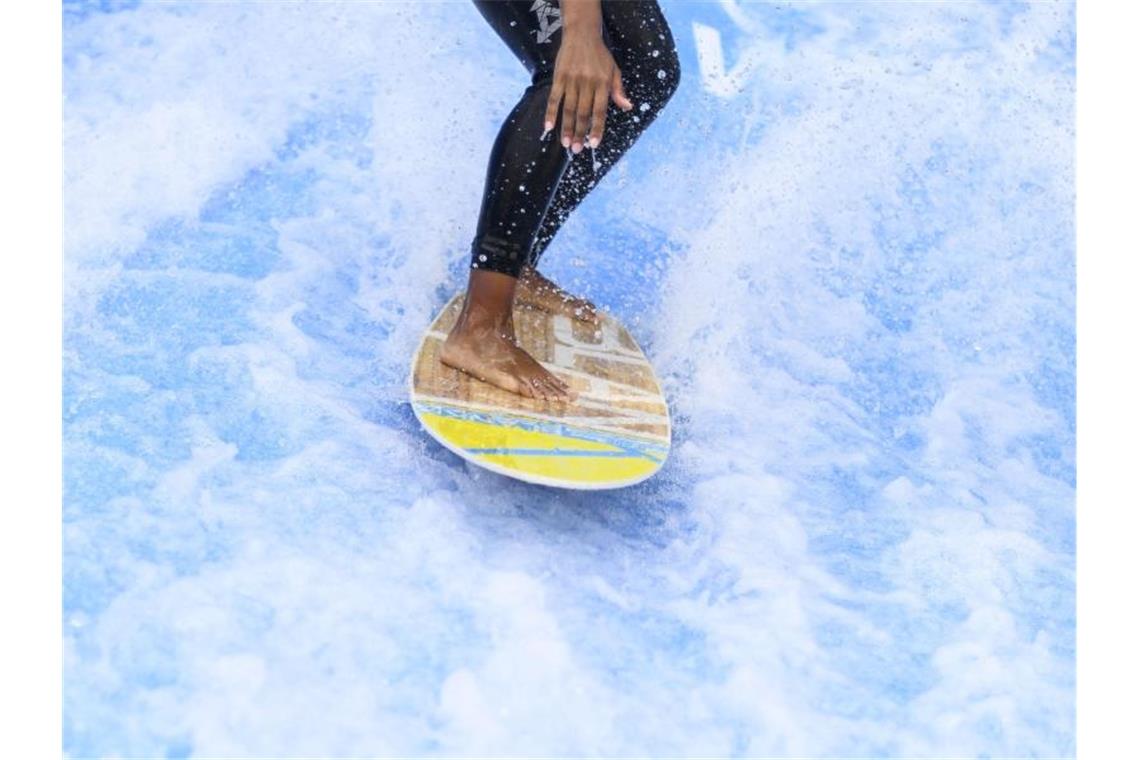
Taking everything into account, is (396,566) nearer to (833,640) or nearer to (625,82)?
(833,640)

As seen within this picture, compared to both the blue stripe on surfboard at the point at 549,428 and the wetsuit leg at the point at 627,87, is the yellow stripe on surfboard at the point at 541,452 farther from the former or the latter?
the wetsuit leg at the point at 627,87

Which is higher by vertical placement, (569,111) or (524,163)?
(569,111)

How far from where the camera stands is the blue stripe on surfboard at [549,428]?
7.27ft

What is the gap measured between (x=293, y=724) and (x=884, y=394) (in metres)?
1.43

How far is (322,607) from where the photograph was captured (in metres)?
2.06

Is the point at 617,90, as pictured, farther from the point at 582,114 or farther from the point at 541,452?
the point at 541,452

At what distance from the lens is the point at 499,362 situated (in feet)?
7.49

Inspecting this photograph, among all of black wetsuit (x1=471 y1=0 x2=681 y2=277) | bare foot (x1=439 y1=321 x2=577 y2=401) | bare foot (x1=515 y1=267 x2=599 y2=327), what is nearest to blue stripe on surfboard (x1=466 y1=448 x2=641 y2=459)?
bare foot (x1=439 y1=321 x2=577 y2=401)

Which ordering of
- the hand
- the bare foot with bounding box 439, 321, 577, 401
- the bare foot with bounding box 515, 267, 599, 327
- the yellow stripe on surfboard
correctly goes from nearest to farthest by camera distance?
the hand → the yellow stripe on surfboard → the bare foot with bounding box 439, 321, 577, 401 → the bare foot with bounding box 515, 267, 599, 327

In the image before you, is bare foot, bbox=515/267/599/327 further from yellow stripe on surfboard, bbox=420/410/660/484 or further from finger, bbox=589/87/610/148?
finger, bbox=589/87/610/148

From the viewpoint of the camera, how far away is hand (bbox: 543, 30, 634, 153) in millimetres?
1978

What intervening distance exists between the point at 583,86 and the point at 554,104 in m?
0.06

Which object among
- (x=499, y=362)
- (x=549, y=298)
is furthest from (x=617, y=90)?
(x=549, y=298)

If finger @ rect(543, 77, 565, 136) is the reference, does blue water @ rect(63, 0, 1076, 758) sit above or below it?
below
